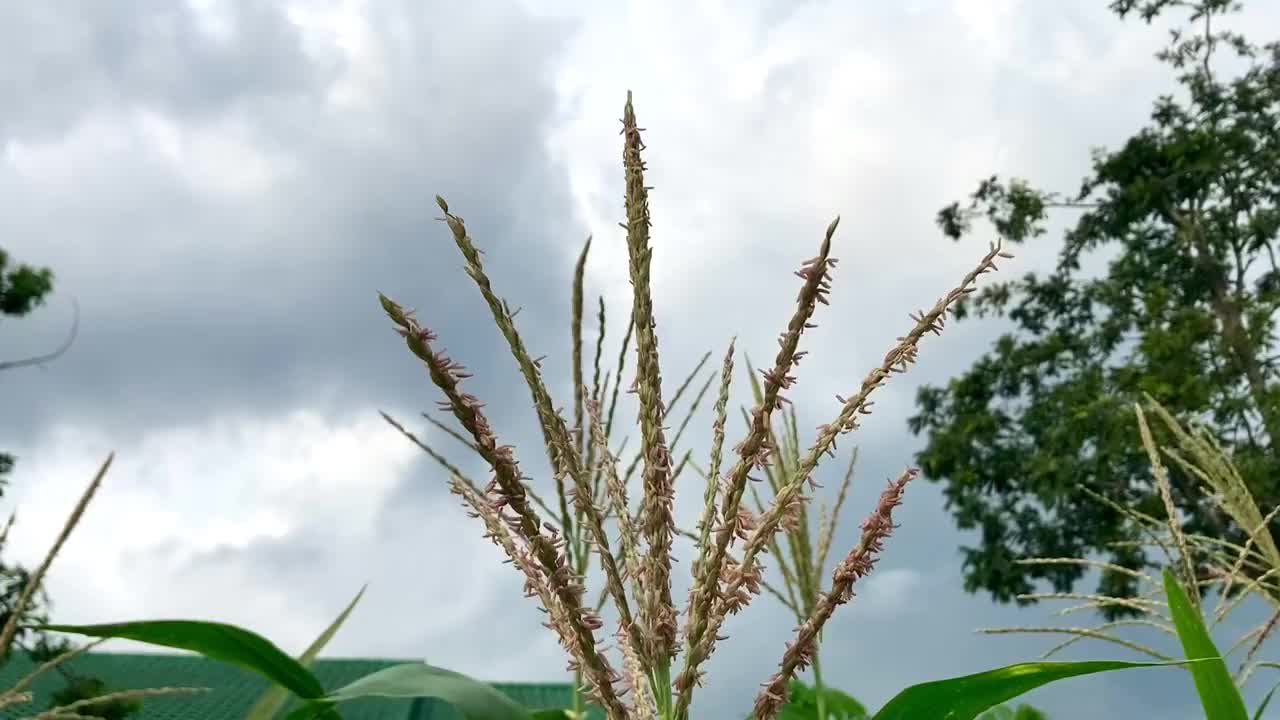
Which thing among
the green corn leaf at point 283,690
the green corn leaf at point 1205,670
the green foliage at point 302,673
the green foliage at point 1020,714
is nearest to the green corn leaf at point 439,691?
the green foliage at point 302,673

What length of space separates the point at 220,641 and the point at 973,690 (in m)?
0.68

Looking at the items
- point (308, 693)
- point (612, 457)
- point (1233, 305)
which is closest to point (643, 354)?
point (612, 457)

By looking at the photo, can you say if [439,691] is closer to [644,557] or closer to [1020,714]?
[644,557]

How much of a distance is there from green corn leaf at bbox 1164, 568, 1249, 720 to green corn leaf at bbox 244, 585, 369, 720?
3.99ft

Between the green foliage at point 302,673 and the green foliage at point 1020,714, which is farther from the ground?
the green foliage at point 1020,714

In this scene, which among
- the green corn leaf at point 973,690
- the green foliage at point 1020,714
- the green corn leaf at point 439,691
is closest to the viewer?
the green corn leaf at point 439,691

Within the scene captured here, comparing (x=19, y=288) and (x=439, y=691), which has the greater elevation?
(x=19, y=288)

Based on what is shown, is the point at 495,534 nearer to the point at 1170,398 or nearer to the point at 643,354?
the point at 643,354

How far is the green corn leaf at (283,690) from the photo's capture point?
1388 mm

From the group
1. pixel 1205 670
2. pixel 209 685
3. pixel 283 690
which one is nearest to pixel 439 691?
pixel 283 690

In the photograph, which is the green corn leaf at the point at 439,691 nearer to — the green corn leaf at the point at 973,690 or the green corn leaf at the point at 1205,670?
the green corn leaf at the point at 973,690

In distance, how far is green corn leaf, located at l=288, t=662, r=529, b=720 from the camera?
1030 millimetres

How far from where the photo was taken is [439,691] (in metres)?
1.04

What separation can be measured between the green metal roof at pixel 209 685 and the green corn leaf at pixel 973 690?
297 inches
